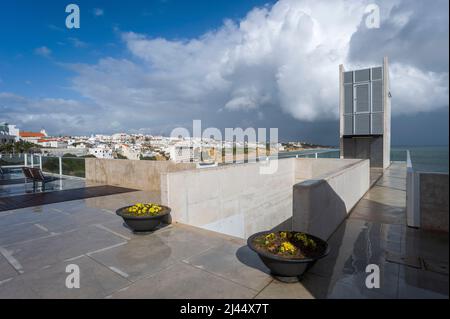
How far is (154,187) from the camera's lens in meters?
9.29

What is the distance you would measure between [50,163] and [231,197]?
33.3ft

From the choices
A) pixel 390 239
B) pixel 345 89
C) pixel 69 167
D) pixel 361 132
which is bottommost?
pixel 390 239

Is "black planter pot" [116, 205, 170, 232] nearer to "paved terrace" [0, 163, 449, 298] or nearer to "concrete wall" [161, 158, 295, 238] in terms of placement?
"paved terrace" [0, 163, 449, 298]

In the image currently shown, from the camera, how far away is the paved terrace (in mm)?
2719

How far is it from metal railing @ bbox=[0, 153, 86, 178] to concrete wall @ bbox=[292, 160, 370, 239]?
10.8 meters

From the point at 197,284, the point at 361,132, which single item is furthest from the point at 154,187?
the point at 361,132

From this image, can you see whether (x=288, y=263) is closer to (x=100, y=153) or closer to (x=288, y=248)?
(x=288, y=248)

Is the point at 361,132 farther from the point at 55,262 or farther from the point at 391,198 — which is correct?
the point at 55,262

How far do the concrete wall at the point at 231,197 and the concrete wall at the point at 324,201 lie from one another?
265 centimetres

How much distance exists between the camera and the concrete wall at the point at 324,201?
3676 mm

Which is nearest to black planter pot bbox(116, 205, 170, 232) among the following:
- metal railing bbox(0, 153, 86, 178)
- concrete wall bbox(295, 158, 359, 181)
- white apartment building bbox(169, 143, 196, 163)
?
white apartment building bbox(169, 143, 196, 163)
